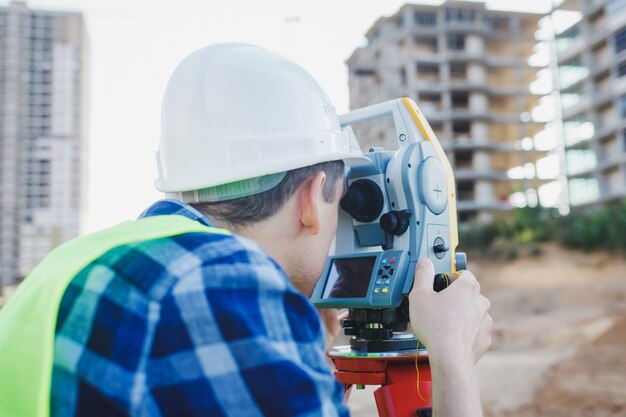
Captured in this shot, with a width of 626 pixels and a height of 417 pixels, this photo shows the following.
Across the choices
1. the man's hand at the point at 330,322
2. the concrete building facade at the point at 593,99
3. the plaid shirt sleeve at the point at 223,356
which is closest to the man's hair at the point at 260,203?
the plaid shirt sleeve at the point at 223,356

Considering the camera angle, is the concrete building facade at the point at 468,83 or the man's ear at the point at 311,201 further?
the concrete building facade at the point at 468,83

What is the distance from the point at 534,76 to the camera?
133 feet

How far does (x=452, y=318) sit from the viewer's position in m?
1.06

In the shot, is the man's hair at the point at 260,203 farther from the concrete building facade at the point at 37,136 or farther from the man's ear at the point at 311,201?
the concrete building facade at the point at 37,136

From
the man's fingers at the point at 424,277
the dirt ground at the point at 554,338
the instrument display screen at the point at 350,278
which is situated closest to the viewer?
the man's fingers at the point at 424,277

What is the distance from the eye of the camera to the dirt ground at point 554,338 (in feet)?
23.1

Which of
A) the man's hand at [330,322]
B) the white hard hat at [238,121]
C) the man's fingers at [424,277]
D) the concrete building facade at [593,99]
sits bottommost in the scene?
the man's hand at [330,322]

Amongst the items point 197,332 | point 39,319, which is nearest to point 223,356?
point 197,332

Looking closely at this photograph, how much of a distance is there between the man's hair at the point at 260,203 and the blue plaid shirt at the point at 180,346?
270mm

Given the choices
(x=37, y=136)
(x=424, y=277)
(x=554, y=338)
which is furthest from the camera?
(x=37, y=136)

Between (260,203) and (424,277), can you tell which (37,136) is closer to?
(424,277)

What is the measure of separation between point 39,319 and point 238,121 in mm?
486

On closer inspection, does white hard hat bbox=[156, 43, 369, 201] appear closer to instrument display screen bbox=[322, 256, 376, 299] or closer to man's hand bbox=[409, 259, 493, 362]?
man's hand bbox=[409, 259, 493, 362]

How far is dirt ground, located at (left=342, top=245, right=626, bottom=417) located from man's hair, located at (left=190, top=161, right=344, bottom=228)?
19.8 ft
